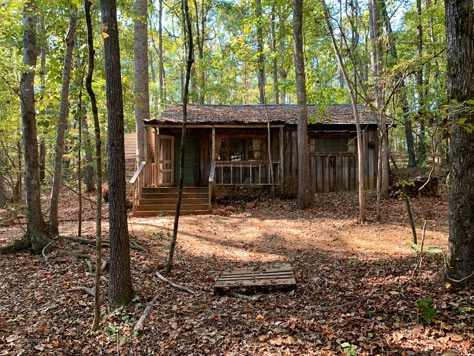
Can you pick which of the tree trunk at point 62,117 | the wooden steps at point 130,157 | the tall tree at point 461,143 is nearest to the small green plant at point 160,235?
the tree trunk at point 62,117

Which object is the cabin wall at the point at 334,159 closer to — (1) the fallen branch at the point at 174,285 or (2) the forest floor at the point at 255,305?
(2) the forest floor at the point at 255,305

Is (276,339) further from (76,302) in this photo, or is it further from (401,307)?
(76,302)

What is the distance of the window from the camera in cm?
1427

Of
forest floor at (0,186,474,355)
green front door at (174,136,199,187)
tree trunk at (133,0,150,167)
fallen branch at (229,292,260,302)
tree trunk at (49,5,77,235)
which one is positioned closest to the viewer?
forest floor at (0,186,474,355)

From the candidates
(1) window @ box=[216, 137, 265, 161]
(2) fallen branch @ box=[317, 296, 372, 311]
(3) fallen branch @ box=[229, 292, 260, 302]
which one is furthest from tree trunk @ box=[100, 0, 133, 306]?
(1) window @ box=[216, 137, 265, 161]

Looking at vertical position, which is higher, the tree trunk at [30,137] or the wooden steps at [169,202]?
the tree trunk at [30,137]

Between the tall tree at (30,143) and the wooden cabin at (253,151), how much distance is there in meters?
5.83

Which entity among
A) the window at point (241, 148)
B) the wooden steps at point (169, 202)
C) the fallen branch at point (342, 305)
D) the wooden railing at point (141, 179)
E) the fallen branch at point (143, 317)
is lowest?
the fallen branch at point (143, 317)

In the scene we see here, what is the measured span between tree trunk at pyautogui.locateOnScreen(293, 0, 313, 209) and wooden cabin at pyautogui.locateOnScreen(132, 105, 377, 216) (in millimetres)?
1779

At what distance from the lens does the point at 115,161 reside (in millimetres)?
4309

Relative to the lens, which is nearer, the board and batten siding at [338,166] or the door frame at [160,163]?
the door frame at [160,163]

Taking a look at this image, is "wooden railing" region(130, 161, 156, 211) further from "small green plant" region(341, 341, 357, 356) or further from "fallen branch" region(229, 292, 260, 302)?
"small green plant" region(341, 341, 357, 356)

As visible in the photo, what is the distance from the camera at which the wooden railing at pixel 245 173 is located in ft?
43.2

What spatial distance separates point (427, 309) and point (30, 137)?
22.8 ft
